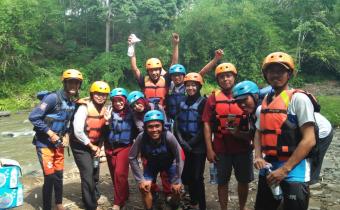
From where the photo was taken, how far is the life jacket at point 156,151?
5305 millimetres

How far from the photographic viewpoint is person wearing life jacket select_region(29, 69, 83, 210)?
17.4 ft

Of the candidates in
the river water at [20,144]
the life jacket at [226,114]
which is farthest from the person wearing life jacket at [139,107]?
the river water at [20,144]

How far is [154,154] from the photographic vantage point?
533 cm

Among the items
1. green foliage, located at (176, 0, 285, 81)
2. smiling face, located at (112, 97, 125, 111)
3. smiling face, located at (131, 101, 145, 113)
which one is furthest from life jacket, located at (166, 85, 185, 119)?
green foliage, located at (176, 0, 285, 81)

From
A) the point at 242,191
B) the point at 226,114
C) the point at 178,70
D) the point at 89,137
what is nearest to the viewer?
the point at 226,114

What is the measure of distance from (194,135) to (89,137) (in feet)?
5.42

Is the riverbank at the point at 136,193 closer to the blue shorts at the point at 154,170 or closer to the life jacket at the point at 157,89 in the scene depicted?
the blue shorts at the point at 154,170

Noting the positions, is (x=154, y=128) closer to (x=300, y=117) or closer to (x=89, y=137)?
(x=89, y=137)

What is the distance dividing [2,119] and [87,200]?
645 inches

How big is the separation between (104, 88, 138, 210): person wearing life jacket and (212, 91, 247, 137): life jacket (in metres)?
1.46

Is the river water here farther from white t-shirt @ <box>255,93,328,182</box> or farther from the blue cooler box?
white t-shirt @ <box>255,93,328,182</box>

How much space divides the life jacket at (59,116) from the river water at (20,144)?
12.7 ft

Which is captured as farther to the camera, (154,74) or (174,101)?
(154,74)

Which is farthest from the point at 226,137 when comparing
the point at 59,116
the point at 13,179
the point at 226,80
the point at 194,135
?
the point at 13,179
